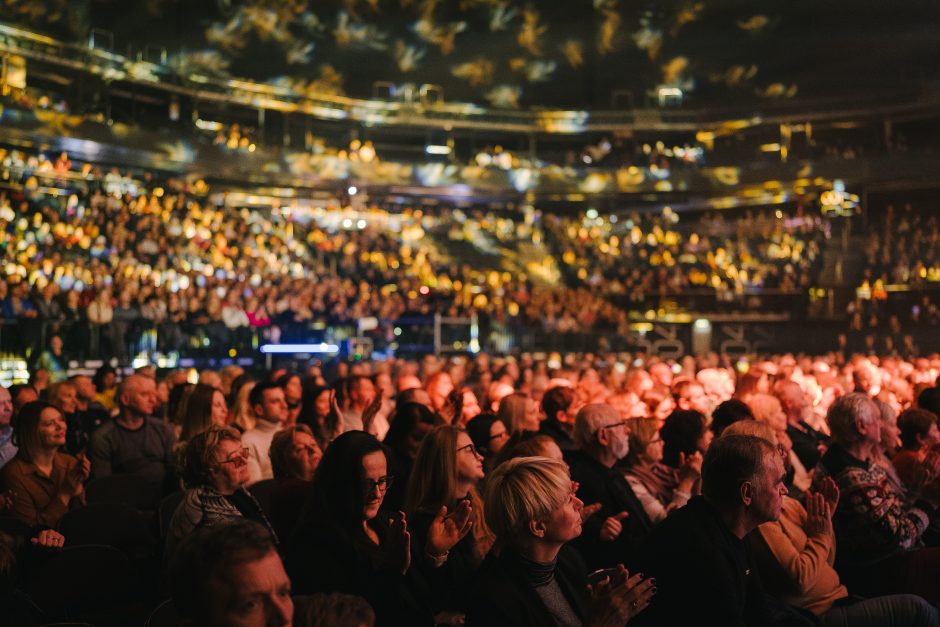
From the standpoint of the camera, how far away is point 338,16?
96.5ft

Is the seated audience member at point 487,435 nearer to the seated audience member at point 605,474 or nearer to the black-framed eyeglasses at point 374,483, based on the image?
the seated audience member at point 605,474

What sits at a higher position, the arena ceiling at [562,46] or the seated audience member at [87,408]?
the arena ceiling at [562,46]

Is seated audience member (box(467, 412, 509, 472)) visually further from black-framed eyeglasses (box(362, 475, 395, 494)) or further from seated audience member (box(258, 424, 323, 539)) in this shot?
black-framed eyeglasses (box(362, 475, 395, 494))

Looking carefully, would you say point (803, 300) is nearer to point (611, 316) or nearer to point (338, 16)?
point (611, 316)

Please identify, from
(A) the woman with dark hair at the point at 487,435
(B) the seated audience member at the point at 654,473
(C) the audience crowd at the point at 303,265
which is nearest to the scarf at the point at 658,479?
(B) the seated audience member at the point at 654,473

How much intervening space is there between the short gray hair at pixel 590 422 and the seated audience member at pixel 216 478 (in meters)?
1.60

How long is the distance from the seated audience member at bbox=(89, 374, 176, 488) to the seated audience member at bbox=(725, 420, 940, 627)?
4028 mm

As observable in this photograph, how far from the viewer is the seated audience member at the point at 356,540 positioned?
9.76 ft

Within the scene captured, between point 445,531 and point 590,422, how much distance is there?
5.23 ft

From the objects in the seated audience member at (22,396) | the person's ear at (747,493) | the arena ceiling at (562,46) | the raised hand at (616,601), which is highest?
the arena ceiling at (562,46)

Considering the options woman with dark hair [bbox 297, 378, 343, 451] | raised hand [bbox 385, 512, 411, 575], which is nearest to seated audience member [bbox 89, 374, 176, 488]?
woman with dark hair [bbox 297, 378, 343, 451]

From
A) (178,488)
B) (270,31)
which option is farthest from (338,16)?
(178,488)

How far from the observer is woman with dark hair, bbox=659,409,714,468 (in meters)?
5.62

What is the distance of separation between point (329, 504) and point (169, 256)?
59.4 feet
